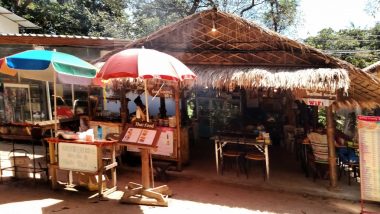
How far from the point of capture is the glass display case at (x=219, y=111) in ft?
41.2

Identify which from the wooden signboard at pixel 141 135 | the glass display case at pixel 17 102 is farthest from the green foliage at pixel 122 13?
the wooden signboard at pixel 141 135

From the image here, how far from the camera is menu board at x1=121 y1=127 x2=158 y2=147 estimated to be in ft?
19.6

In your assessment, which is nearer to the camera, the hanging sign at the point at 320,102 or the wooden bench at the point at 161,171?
the hanging sign at the point at 320,102

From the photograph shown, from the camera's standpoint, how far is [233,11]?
2442 cm

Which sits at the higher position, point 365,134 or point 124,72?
point 124,72

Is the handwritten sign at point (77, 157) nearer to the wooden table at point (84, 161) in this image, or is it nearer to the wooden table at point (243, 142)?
the wooden table at point (84, 161)

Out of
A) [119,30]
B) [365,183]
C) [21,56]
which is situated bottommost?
[365,183]

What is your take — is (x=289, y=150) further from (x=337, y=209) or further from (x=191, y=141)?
(x=337, y=209)

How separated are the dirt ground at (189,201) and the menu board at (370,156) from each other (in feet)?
1.93

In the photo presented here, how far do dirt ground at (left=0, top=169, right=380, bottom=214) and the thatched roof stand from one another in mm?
2217

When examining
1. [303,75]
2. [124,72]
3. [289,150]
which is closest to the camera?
[124,72]

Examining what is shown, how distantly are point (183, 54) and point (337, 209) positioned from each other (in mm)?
4979

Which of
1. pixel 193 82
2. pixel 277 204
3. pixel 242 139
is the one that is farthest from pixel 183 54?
pixel 277 204

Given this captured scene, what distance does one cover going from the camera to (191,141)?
11.3 meters
